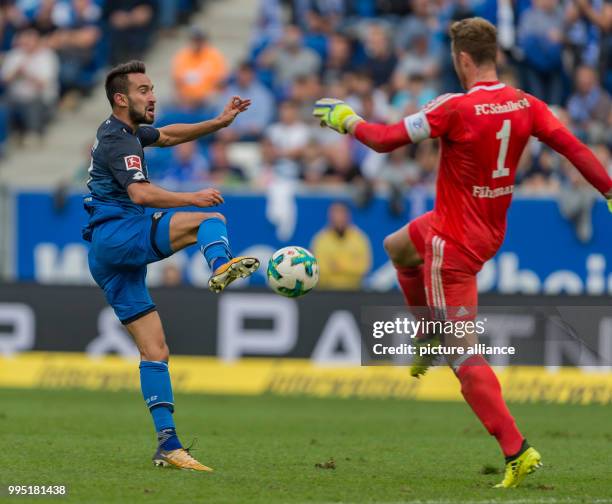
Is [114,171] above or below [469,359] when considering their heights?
above

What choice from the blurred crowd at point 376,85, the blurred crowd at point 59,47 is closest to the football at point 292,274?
the blurred crowd at point 376,85

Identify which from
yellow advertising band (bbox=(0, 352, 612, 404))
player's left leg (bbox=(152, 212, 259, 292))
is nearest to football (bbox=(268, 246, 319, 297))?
player's left leg (bbox=(152, 212, 259, 292))

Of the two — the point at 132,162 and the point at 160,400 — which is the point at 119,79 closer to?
the point at 132,162

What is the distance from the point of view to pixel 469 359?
8.23 metres

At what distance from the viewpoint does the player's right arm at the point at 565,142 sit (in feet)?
27.5

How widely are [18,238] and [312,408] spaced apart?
6086 mm

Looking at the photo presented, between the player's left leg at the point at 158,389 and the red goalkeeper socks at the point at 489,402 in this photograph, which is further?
the player's left leg at the point at 158,389

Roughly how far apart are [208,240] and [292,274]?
1.99 feet

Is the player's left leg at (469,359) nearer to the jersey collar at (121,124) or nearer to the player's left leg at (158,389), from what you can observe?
the player's left leg at (158,389)

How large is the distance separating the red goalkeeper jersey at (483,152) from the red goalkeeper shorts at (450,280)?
64 mm

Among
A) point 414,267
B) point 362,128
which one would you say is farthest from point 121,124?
point 414,267

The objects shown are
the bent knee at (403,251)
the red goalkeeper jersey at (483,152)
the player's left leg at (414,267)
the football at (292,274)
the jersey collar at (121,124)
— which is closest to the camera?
the red goalkeeper jersey at (483,152)

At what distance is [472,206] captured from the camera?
838 centimetres

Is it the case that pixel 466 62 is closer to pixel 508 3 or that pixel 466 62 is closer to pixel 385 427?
pixel 385 427
